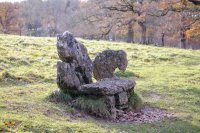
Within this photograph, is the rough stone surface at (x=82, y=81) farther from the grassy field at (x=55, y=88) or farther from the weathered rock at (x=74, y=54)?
the grassy field at (x=55, y=88)

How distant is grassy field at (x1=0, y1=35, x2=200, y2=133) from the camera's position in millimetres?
10836

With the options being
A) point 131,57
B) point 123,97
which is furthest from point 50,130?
point 131,57

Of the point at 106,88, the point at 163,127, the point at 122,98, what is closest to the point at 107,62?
the point at 122,98

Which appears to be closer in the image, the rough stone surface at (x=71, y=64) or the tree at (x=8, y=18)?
the rough stone surface at (x=71, y=64)

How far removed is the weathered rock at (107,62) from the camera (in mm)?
16109

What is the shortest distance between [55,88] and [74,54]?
7.67 ft

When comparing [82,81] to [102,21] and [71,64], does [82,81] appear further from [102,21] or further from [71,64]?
[102,21]

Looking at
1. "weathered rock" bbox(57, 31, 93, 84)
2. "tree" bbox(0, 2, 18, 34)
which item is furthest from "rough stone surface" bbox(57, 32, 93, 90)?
"tree" bbox(0, 2, 18, 34)

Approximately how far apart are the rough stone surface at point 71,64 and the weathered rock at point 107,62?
90 cm

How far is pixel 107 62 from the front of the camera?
1614 cm

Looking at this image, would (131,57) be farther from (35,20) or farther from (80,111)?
(35,20)

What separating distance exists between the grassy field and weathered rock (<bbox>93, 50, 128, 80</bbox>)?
6.35 ft

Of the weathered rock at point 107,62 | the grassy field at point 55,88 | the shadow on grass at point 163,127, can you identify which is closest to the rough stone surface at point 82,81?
the weathered rock at point 107,62

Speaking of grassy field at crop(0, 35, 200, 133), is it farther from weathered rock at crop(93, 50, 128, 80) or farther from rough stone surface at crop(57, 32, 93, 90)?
weathered rock at crop(93, 50, 128, 80)
